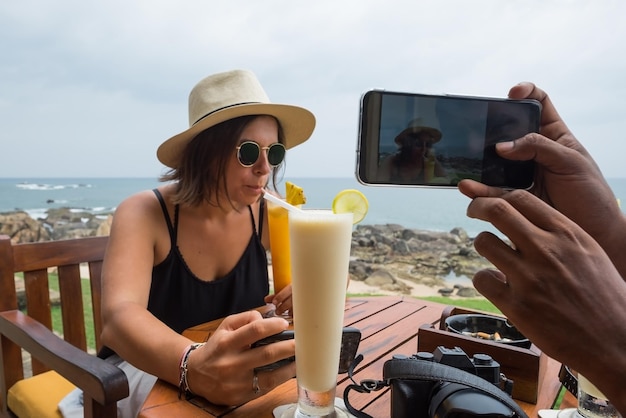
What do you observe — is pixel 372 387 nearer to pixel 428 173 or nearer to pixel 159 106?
pixel 428 173

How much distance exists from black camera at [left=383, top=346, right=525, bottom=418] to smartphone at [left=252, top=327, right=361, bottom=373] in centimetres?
21

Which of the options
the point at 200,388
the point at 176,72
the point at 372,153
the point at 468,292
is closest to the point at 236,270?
the point at 200,388

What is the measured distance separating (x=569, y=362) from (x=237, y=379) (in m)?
0.62

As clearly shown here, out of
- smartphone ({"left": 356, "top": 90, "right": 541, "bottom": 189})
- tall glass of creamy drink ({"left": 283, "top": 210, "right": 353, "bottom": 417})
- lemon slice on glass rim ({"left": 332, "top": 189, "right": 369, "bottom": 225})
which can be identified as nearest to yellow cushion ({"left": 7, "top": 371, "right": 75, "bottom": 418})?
tall glass of creamy drink ({"left": 283, "top": 210, "right": 353, "bottom": 417})

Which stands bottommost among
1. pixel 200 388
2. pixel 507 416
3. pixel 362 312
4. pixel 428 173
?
pixel 362 312

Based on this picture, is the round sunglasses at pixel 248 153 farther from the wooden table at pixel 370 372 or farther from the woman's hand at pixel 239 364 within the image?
the woman's hand at pixel 239 364

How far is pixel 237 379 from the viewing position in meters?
0.85

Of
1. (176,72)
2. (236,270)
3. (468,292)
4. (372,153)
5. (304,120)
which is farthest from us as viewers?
(176,72)

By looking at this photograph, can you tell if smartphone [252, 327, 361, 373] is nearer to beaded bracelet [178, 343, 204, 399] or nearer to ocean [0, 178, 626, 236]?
beaded bracelet [178, 343, 204, 399]

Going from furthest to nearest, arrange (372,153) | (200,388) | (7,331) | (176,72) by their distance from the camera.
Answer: (176,72), (7,331), (200,388), (372,153)

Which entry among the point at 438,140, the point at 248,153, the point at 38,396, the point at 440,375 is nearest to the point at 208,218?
the point at 248,153

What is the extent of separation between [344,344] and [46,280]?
1.62m

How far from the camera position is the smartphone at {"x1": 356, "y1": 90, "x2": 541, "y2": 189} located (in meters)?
0.78

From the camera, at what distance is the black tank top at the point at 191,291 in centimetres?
182
